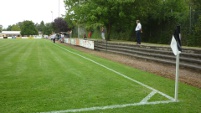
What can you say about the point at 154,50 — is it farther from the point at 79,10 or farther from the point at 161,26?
the point at 79,10

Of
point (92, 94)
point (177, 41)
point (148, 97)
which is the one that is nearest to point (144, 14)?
point (177, 41)

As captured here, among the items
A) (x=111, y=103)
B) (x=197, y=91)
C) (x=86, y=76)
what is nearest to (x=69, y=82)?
(x=86, y=76)

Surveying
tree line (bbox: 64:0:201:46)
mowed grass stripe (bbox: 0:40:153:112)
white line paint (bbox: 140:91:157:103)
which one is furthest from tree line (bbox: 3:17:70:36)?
white line paint (bbox: 140:91:157:103)

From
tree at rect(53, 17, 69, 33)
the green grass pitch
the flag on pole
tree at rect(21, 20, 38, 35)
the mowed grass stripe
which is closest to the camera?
the green grass pitch

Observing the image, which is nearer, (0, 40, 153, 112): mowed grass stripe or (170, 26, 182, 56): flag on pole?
(0, 40, 153, 112): mowed grass stripe

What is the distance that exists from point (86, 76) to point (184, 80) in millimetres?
3379

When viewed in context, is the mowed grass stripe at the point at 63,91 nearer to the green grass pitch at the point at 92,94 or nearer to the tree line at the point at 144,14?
the green grass pitch at the point at 92,94

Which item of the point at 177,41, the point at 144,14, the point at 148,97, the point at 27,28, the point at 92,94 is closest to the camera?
the point at 177,41

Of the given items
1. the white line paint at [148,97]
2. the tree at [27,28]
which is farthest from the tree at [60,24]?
the tree at [27,28]

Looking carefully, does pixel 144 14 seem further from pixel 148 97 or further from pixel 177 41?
pixel 148 97

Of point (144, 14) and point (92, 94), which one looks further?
point (144, 14)

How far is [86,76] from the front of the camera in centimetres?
792

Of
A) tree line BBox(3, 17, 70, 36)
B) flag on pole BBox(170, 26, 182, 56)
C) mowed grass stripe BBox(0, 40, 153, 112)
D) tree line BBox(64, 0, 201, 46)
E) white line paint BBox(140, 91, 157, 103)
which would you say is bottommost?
white line paint BBox(140, 91, 157, 103)

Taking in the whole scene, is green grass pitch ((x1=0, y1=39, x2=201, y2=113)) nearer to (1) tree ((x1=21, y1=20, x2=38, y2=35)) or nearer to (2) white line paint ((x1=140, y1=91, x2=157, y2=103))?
(2) white line paint ((x1=140, y1=91, x2=157, y2=103))
